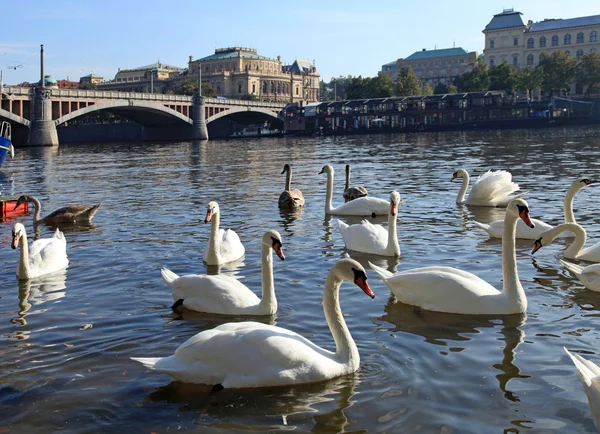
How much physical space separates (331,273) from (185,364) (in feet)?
4.39

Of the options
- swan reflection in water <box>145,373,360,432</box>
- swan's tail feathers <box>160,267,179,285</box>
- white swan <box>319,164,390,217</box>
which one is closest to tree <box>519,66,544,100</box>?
white swan <box>319,164,390,217</box>

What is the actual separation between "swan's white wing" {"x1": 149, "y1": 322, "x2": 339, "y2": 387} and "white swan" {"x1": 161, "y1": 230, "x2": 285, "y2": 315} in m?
1.98

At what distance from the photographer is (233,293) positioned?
7969 millimetres

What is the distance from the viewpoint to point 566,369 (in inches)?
249

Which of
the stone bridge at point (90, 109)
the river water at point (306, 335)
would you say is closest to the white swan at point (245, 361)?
the river water at point (306, 335)

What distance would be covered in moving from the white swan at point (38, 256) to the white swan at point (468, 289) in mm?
4749

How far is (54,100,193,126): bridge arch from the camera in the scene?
256ft

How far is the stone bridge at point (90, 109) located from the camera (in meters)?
74.8

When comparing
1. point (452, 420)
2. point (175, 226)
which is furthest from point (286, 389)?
point (175, 226)

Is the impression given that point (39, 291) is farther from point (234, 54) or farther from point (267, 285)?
point (234, 54)

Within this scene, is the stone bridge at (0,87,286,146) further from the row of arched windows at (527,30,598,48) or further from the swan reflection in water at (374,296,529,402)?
the row of arched windows at (527,30,598,48)

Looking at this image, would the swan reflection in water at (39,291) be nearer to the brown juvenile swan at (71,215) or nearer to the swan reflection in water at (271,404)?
the swan reflection in water at (271,404)

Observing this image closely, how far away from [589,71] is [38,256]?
120522 mm

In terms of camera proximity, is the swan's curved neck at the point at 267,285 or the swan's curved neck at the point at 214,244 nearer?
the swan's curved neck at the point at 267,285
